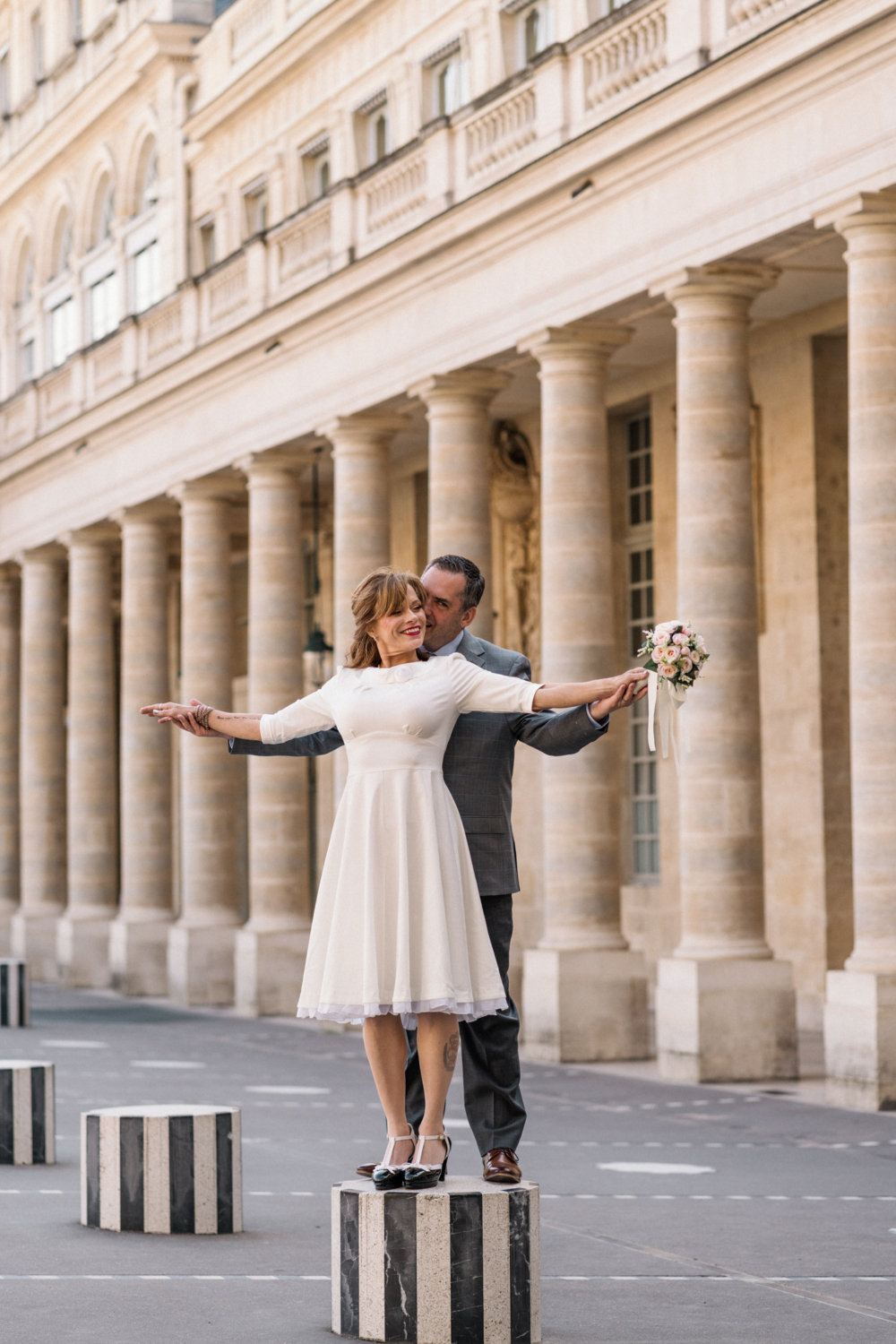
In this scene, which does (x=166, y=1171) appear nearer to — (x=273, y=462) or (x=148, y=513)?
(x=273, y=462)

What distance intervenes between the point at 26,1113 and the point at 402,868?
19.2 ft

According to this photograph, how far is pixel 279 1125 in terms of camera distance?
14883 mm

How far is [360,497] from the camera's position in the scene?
24828mm

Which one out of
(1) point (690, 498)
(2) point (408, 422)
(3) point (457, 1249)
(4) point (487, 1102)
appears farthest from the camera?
(2) point (408, 422)

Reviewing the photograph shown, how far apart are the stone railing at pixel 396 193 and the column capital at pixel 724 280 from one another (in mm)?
5032

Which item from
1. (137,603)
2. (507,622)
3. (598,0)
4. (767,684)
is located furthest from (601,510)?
(137,603)

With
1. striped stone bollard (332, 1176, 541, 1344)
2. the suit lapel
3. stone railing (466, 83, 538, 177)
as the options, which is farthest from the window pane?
striped stone bollard (332, 1176, 541, 1344)

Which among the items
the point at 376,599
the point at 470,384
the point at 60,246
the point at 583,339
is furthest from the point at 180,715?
the point at 60,246

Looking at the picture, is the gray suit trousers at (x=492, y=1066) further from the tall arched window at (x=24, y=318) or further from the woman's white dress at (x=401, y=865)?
the tall arched window at (x=24, y=318)

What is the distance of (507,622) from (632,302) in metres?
8.84

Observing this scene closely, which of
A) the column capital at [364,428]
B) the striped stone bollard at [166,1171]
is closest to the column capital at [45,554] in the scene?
the column capital at [364,428]

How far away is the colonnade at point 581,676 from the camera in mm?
16250

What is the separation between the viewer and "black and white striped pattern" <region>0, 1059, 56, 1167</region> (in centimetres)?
1220

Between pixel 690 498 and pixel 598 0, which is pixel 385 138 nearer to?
pixel 598 0
